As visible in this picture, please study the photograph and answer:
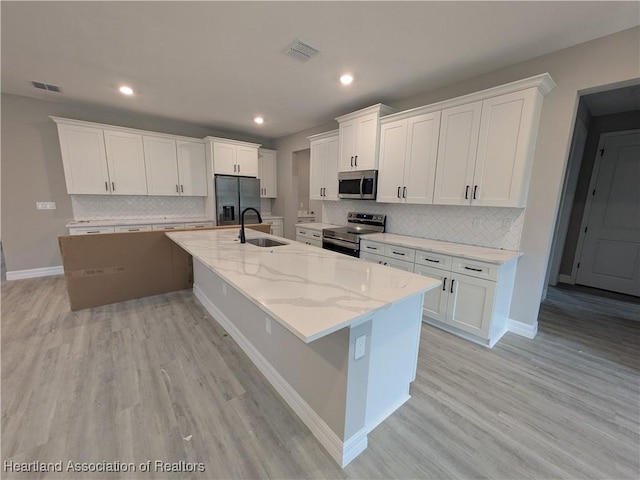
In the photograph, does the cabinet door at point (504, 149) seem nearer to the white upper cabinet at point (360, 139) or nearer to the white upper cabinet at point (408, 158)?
the white upper cabinet at point (408, 158)

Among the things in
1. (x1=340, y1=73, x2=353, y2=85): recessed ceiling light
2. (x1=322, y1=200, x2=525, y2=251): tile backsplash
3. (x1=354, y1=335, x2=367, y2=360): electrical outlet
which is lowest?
(x1=354, y1=335, x2=367, y2=360): electrical outlet

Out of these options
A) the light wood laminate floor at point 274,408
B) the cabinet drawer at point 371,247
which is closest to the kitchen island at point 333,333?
the light wood laminate floor at point 274,408

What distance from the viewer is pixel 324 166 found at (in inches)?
177

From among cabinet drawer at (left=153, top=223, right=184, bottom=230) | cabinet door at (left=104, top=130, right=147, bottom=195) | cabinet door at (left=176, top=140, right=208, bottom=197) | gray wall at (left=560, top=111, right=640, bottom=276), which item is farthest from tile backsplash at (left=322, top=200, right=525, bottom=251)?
cabinet door at (left=104, top=130, right=147, bottom=195)

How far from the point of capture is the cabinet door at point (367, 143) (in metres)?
3.51

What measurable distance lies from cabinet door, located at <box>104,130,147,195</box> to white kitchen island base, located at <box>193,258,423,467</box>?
3.95 m

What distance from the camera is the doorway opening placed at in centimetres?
373

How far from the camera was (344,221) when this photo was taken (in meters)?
4.63


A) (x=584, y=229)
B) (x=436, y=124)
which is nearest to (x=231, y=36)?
(x=436, y=124)

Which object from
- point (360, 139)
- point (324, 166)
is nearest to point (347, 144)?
point (360, 139)

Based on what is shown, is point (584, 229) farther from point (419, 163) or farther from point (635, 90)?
point (419, 163)

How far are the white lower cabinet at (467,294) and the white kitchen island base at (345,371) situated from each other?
1.07 metres

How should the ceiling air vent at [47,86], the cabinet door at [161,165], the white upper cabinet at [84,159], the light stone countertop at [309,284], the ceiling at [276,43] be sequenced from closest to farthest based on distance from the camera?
1. the light stone countertop at [309,284]
2. the ceiling at [276,43]
3. the ceiling air vent at [47,86]
4. the white upper cabinet at [84,159]
5. the cabinet door at [161,165]

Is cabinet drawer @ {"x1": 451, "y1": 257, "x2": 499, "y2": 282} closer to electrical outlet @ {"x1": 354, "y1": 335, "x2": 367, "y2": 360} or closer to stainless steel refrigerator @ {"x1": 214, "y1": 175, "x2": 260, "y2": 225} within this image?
electrical outlet @ {"x1": 354, "y1": 335, "x2": 367, "y2": 360}
